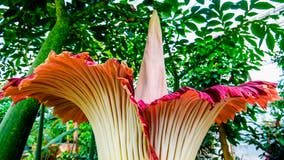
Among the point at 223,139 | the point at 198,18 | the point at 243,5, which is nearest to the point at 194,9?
the point at 198,18

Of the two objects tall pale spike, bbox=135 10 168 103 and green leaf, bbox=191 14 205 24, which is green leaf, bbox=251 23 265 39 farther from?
tall pale spike, bbox=135 10 168 103

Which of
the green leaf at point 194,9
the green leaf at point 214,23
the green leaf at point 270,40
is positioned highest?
the green leaf at point 194,9

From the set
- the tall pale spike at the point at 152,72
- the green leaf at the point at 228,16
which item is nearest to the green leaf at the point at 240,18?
the green leaf at the point at 228,16

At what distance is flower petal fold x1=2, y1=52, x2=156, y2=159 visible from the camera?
0.32m

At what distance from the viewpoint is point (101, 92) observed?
1.22 feet

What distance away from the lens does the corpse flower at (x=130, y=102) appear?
318mm

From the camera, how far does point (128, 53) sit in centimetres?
114

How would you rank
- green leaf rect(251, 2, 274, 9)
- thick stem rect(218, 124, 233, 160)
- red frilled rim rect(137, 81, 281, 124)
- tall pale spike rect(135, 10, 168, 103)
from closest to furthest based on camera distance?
1. red frilled rim rect(137, 81, 281, 124)
2. tall pale spike rect(135, 10, 168, 103)
3. green leaf rect(251, 2, 274, 9)
4. thick stem rect(218, 124, 233, 160)

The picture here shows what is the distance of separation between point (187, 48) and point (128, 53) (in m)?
0.28

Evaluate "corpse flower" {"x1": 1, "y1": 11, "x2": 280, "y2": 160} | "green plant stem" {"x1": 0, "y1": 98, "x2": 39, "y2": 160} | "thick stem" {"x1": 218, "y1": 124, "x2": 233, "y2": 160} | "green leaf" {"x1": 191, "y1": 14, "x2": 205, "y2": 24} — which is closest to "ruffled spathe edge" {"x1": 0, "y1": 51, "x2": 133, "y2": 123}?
"corpse flower" {"x1": 1, "y1": 11, "x2": 280, "y2": 160}

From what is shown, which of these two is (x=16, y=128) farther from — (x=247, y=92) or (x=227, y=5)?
(x=227, y=5)

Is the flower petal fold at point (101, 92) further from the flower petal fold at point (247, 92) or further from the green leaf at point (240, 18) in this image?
the green leaf at point (240, 18)

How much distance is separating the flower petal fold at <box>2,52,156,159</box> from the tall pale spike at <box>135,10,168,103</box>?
1.9 inches

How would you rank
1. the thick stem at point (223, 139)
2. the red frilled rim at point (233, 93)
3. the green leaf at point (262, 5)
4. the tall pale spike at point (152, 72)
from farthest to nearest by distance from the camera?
the thick stem at point (223, 139)
the green leaf at point (262, 5)
the tall pale spike at point (152, 72)
the red frilled rim at point (233, 93)
